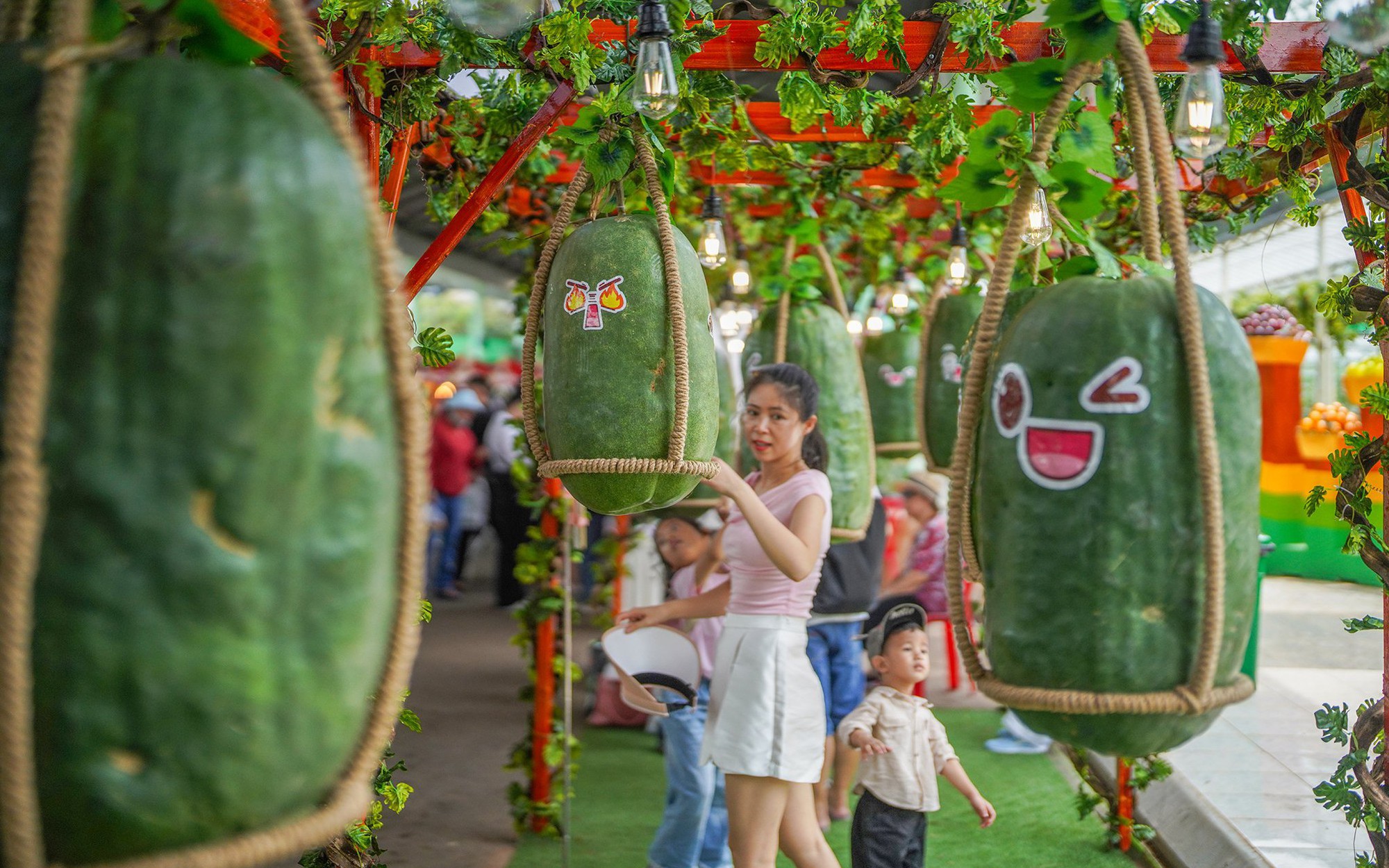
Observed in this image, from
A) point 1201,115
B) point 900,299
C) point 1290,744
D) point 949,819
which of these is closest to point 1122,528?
point 1201,115

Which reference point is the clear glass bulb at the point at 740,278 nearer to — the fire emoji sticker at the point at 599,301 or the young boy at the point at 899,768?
the young boy at the point at 899,768

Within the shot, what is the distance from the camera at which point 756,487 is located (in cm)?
370

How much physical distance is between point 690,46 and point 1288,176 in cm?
154

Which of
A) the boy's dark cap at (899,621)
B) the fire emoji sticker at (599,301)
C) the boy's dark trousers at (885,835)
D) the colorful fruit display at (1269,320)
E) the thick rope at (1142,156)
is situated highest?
the colorful fruit display at (1269,320)

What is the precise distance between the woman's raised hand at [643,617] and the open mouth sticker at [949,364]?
1.29 metres

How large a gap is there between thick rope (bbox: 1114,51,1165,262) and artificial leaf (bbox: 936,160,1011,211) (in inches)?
15.6

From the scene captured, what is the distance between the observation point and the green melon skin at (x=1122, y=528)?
1.39m

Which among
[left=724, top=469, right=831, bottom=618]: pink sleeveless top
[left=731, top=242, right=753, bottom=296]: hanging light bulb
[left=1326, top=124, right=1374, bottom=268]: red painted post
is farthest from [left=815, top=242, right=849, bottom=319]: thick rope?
[left=1326, top=124, right=1374, bottom=268]: red painted post

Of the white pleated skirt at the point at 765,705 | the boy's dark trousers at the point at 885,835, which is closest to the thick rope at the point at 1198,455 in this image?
the white pleated skirt at the point at 765,705

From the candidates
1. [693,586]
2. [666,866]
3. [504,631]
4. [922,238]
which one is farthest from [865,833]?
[504,631]

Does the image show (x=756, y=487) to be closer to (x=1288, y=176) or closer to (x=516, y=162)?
(x=516, y=162)

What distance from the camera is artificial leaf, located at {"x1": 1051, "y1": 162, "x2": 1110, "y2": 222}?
175 cm

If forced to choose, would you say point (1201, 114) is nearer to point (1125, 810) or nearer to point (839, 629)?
point (839, 629)

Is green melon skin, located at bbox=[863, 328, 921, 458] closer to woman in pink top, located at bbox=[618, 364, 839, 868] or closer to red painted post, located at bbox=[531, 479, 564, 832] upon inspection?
red painted post, located at bbox=[531, 479, 564, 832]
